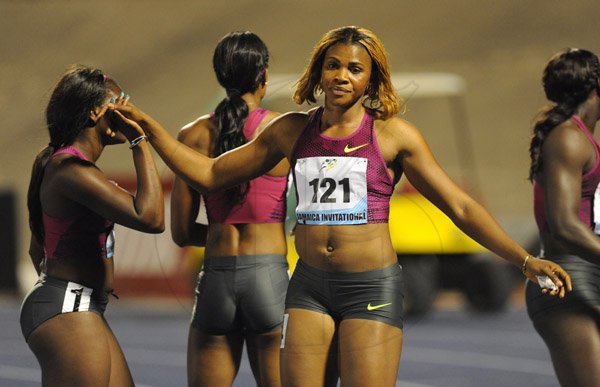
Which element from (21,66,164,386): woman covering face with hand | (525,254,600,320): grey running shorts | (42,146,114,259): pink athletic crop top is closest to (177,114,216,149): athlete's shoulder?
(21,66,164,386): woman covering face with hand

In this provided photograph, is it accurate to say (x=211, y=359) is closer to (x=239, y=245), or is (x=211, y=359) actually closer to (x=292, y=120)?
(x=239, y=245)

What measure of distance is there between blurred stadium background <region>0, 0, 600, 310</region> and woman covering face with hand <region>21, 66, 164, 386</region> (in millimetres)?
27516

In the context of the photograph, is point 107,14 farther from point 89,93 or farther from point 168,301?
point 89,93

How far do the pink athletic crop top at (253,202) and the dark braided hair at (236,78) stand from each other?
0.11ft

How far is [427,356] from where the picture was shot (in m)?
12.2

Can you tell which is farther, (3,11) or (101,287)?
(3,11)

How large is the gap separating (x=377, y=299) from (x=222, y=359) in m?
1.13

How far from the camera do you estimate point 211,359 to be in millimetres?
5773

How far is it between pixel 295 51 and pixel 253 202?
3073 cm

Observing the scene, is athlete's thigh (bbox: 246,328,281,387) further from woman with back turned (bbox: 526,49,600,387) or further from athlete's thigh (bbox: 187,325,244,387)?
woman with back turned (bbox: 526,49,600,387)

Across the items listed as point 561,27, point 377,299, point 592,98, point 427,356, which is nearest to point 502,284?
point 427,356

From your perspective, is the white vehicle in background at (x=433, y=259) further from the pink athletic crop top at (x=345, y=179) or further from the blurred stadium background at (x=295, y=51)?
the blurred stadium background at (x=295, y=51)

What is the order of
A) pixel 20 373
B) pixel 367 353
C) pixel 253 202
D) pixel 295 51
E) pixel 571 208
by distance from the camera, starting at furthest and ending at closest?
pixel 295 51
pixel 20 373
pixel 253 202
pixel 571 208
pixel 367 353

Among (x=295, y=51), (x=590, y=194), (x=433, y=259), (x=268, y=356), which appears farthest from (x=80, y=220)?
(x=295, y=51)
